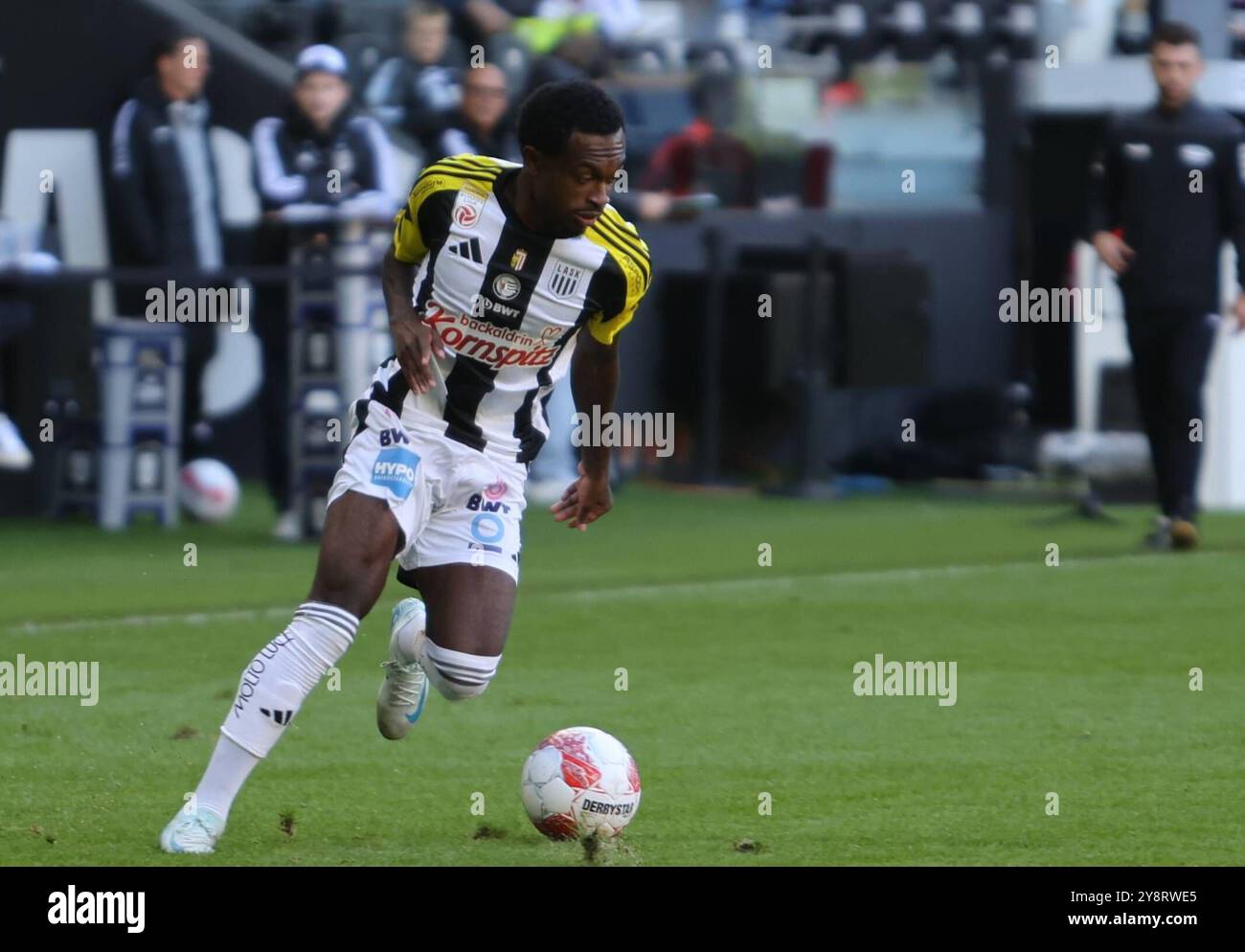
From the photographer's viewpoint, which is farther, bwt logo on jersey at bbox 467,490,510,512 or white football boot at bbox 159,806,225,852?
bwt logo on jersey at bbox 467,490,510,512

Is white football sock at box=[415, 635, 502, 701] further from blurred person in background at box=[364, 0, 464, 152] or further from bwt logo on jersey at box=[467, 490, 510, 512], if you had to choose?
blurred person in background at box=[364, 0, 464, 152]

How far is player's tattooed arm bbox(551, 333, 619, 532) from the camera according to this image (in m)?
6.87

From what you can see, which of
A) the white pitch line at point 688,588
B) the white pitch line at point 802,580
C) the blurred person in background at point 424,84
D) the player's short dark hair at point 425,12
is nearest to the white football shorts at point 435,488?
the white pitch line at point 688,588

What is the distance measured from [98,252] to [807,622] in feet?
21.7

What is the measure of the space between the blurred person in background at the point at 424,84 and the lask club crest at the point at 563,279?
7.59 meters

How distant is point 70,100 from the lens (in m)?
15.7

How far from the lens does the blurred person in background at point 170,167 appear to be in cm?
1448

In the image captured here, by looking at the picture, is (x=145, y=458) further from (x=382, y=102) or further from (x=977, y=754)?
(x=977, y=754)

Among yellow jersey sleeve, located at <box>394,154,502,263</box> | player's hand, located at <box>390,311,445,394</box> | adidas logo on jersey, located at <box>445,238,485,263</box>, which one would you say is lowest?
player's hand, located at <box>390,311,445,394</box>

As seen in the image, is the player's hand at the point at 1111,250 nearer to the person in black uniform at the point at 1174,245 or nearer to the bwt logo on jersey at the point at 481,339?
the person in black uniform at the point at 1174,245

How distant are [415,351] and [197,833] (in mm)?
1327

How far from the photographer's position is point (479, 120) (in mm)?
13859

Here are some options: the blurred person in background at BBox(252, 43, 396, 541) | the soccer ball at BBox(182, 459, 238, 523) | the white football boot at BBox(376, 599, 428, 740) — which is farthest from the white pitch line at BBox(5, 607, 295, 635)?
the soccer ball at BBox(182, 459, 238, 523)
